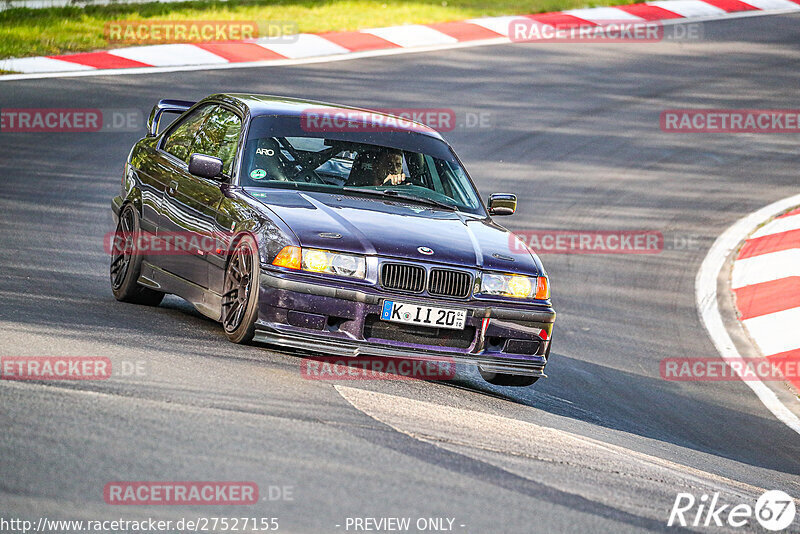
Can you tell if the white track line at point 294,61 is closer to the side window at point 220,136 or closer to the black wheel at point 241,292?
the side window at point 220,136

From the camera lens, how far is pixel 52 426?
17.7 feet

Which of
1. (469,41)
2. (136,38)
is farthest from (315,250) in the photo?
(469,41)

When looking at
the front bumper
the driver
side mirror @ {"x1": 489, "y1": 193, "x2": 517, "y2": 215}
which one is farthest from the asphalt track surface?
the driver

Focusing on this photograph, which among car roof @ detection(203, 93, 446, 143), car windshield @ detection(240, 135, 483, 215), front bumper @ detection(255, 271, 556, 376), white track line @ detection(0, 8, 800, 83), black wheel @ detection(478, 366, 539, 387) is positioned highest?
car roof @ detection(203, 93, 446, 143)

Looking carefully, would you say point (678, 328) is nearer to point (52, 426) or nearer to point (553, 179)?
point (553, 179)

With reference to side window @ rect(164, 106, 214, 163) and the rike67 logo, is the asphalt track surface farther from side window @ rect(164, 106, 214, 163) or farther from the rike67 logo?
side window @ rect(164, 106, 214, 163)

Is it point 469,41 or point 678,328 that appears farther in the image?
point 469,41

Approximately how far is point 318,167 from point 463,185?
3.84 ft

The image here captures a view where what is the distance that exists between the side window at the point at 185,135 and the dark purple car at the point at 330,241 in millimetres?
19

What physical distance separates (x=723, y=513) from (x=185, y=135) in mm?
5161

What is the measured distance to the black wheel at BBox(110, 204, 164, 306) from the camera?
8.84 meters

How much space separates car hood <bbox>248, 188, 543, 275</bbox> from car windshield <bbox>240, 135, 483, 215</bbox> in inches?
6.3

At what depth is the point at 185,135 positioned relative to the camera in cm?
927

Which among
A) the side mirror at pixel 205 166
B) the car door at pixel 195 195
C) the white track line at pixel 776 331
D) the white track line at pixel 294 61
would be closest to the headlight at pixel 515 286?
the car door at pixel 195 195
